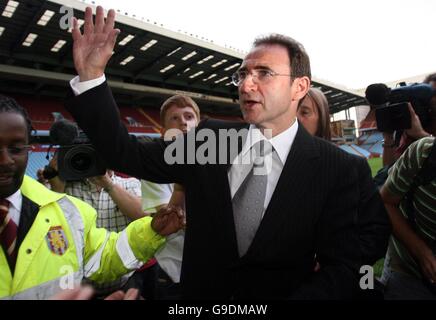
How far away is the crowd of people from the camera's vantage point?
1111 millimetres

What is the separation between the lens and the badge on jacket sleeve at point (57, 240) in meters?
1.24

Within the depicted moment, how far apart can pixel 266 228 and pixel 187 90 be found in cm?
2255

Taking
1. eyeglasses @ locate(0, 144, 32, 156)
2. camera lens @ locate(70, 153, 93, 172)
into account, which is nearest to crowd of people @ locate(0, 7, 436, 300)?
eyeglasses @ locate(0, 144, 32, 156)

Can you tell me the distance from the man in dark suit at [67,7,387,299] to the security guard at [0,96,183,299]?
23 cm

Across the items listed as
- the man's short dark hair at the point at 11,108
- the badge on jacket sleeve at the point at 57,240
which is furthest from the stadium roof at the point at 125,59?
the badge on jacket sleeve at the point at 57,240

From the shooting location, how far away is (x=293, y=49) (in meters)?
1.48

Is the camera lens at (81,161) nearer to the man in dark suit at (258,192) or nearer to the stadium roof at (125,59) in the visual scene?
the man in dark suit at (258,192)

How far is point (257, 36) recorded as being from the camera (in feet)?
5.13

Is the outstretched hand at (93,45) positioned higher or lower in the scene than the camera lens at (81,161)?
higher

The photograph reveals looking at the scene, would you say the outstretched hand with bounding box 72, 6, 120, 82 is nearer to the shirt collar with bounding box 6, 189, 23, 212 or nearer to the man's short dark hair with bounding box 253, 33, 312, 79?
the shirt collar with bounding box 6, 189, 23, 212

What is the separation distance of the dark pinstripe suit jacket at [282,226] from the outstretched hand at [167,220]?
0.26 feet

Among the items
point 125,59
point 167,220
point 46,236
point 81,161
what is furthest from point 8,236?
point 125,59
